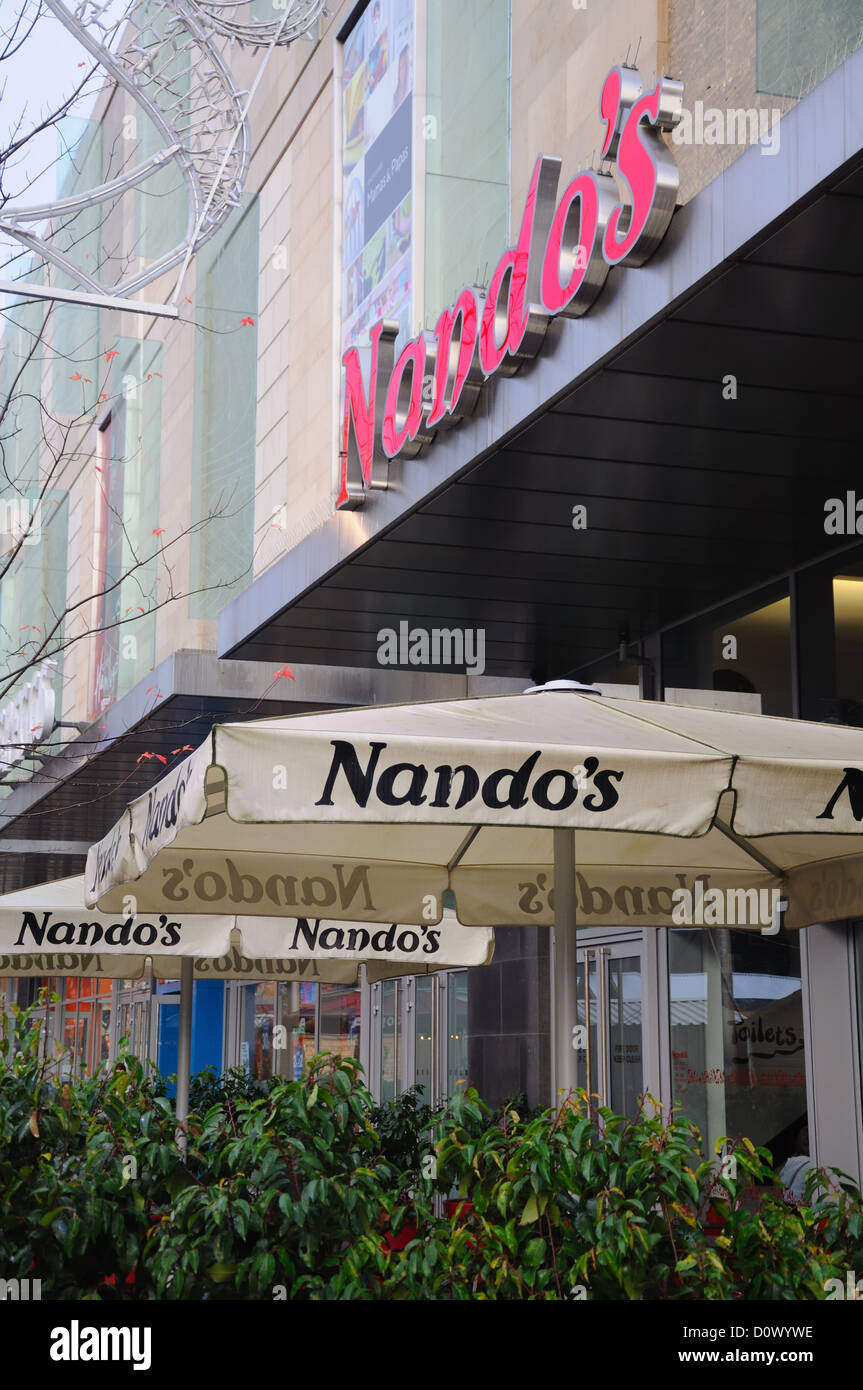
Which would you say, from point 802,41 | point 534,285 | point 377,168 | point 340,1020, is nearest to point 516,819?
point 802,41

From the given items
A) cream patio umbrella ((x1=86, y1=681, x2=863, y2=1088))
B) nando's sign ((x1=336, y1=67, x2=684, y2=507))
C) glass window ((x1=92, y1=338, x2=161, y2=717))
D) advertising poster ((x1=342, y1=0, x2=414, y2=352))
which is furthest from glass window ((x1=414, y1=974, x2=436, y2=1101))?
glass window ((x1=92, y1=338, x2=161, y2=717))

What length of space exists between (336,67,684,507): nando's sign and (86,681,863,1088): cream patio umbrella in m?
2.06

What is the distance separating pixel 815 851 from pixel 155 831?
284cm

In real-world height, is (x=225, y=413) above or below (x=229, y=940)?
above

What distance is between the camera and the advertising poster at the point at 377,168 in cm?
1434

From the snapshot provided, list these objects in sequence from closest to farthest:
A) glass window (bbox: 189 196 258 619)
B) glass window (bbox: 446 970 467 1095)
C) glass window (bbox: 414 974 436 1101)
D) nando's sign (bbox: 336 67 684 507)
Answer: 1. nando's sign (bbox: 336 67 684 507)
2. glass window (bbox: 446 970 467 1095)
3. glass window (bbox: 414 974 436 1101)
4. glass window (bbox: 189 196 258 619)

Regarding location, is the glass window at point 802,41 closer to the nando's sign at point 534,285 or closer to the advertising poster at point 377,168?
the nando's sign at point 534,285

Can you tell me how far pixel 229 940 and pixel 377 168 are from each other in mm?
9180

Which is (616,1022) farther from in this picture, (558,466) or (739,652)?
(558,466)

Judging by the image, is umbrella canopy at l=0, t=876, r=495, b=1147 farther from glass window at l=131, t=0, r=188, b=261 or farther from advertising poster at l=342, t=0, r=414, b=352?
glass window at l=131, t=0, r=188, b=261

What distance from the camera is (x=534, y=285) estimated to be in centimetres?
743

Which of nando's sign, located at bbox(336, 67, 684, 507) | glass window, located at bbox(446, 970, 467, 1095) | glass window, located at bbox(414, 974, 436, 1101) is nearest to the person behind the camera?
nando's sign, located at bbox(336, 67, 684, 507)

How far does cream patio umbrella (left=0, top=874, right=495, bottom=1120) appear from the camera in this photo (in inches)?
347

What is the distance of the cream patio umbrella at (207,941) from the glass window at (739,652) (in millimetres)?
2489
